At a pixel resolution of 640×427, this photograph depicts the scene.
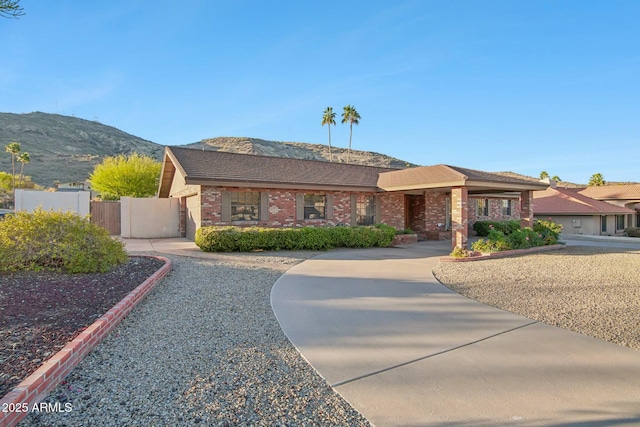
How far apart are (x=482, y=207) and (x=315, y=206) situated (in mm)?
12100

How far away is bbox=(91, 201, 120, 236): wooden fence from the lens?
19.5 m

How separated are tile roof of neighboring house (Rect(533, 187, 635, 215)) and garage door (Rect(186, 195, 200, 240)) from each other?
2405 cm

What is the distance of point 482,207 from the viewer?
22.5m

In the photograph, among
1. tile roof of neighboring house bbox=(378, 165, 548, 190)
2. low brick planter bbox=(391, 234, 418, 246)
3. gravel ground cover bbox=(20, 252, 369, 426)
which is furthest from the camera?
low brick planter bbox=(391, 234, 418, 246)

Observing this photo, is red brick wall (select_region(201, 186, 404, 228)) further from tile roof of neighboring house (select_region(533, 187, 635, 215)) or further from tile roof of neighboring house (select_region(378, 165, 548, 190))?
tile roof of neighboring house (select_region(533, 187, 635, 215))

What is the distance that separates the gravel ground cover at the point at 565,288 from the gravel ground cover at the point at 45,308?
20.6ft

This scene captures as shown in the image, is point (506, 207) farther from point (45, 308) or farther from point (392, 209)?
point (45, 308)

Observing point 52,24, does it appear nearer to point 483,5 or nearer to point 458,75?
point 483,5

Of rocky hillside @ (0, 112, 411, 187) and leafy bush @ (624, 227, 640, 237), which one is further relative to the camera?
rocky hillside @ (0, 112, 411, 187)

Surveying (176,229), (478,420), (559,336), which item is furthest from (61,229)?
(176,229)

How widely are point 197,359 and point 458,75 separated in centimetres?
1573

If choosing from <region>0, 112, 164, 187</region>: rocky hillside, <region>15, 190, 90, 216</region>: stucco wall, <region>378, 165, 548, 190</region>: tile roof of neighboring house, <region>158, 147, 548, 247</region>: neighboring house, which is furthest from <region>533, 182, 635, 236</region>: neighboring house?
<region>0, 112, 164, 187</region>: rocky hillside

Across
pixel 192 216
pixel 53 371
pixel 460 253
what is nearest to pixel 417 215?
pixel 460 253

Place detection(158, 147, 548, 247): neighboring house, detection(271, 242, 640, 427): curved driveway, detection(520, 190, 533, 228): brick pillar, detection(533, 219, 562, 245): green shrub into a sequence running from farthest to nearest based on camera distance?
detection(520, 190, 533, 228): brick pillar < detection(533, 219, 562, 245): green shrub < detection(158, 147, 548, 247): neighboring house < detection(271, 242, 640, 427): curved driveway
